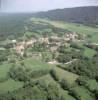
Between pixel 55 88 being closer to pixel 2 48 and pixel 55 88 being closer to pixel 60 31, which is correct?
pixel 2 48

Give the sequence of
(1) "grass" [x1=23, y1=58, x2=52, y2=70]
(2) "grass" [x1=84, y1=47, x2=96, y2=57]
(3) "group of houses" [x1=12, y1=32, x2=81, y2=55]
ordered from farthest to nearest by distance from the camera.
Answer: (3) "group of houses" [x1=12, y1=32, x2=81, y2=55] → (2) "grass" [x1=84, y1=47, x2=96, y2=57] → (1) "grass" [x1=23, y1=58, x2=52, y2=70]

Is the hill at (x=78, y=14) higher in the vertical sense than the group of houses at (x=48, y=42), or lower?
higher

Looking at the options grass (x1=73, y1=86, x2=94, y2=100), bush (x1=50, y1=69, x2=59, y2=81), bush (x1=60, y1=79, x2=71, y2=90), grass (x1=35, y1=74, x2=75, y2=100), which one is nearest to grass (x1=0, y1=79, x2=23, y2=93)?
grass (x1=35, y1=74, x2=75, y2=100)

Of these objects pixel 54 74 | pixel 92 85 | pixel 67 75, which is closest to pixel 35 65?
pixel 54 74

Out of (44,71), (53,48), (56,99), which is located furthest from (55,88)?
(53,48)

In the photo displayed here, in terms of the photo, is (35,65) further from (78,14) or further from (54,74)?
(78,14)

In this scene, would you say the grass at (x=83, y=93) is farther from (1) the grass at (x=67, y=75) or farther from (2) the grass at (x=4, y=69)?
(2) the grass at (x=4, y=69)

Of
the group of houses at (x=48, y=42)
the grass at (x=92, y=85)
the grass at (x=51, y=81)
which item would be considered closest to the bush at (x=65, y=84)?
the grass at (x=51, y=81)

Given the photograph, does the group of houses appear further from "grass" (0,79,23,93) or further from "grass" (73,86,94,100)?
"grass" (73,86,94,100)
